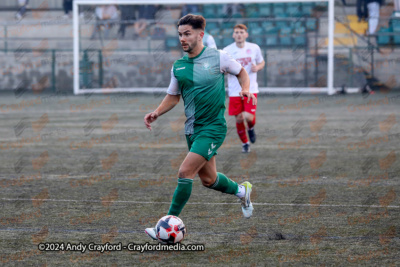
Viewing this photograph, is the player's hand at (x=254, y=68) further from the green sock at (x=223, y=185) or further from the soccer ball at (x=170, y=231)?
the soccer ball at (x=170, y=231)

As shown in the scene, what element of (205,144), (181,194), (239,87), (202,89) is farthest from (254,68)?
(181,194)

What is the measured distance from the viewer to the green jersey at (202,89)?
20.2 ft

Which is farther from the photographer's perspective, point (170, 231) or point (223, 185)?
point (223, 185)

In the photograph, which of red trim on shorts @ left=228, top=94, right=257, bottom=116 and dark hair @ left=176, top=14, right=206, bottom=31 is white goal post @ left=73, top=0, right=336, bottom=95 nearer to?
red trim on shorts @ left=228, top=94, right=257, bottom=116

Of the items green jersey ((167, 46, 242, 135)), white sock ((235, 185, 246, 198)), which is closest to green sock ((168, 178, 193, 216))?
green jersey ((167, 46, 242, 135))

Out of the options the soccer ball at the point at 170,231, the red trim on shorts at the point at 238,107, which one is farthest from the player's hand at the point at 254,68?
the soccer ball at the point at 170,231

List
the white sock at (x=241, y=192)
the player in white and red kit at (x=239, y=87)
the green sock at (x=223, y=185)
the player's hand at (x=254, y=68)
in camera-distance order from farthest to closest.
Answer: the player's hand at (x=254, y=68), the player in white and red kit at (x=239, y=87), the white sock at (x=241, y=192), the green sock at (x=223, y=185)

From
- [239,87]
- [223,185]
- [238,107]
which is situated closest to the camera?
[223,185]

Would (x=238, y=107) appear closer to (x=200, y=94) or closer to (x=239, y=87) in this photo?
(x=239, y=87)

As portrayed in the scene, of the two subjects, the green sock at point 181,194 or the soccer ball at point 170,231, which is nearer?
the soccer ball at point 170,231

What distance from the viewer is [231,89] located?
42.0ft

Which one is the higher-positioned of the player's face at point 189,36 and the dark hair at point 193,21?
the dark hair at point 193,21

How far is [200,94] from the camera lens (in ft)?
20.2

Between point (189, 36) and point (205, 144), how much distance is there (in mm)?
909
